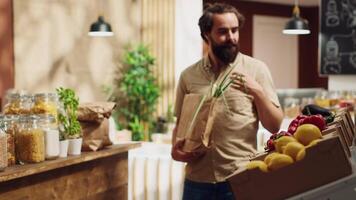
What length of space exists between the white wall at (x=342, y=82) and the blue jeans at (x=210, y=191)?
20.2 ft

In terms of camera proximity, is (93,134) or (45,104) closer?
(45,104)

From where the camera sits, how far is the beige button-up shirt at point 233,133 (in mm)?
2646

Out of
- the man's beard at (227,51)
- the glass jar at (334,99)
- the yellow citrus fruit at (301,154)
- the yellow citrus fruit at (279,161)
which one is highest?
the man's beard at (227,51)

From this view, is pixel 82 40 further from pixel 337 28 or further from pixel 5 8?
pixel 337 28

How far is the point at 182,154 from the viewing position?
2668 mm

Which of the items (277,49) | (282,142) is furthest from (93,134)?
(277,49)

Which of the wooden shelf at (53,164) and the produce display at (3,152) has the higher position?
the produce display at (3,152)

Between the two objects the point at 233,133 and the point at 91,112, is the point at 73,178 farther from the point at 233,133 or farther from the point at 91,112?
the point at 233,133

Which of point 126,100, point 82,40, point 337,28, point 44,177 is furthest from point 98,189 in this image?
point 337,28

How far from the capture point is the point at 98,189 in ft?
9.33

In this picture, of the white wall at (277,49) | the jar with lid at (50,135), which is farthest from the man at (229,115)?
the white wall at (277,49)

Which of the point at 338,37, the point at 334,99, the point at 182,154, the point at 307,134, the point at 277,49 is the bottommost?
the point at 334,99

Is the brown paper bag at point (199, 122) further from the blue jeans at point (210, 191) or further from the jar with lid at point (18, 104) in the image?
the jar with lid at point (18, 104)

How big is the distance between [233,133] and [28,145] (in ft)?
2.96
